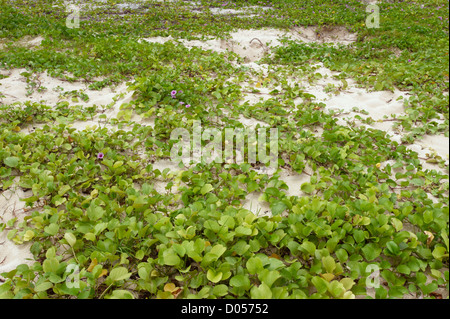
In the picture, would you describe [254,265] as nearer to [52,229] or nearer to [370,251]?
[370,251]

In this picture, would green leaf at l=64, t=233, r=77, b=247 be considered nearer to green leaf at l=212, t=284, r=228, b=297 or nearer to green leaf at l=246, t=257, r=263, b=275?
green leaf at l=212, t=284, r=228, b=297

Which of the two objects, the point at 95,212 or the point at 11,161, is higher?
the point at 11,161

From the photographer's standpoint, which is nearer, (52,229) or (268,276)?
(268,276)

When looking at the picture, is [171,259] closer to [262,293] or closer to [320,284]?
[262,293]

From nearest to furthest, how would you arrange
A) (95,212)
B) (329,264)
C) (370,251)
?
(329,264) < (370,251) < (95,212)

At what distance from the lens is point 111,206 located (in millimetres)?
2568

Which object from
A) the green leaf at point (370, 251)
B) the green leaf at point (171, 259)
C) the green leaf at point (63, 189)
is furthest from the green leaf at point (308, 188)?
the green leaf at point (63, 189)

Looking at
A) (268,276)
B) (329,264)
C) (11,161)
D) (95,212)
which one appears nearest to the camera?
(268,276)

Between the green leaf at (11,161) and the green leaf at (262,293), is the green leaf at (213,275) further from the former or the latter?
the green leaf at (11,161)

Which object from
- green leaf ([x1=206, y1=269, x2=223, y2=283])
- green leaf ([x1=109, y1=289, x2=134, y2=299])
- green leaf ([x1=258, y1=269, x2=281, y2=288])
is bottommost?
→ green leaf ([x1=109, y1=289, x2=134, y2=299])

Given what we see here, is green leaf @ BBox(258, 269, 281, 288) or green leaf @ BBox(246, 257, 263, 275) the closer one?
green leaf @ BBox(258, 269, 281, 288)

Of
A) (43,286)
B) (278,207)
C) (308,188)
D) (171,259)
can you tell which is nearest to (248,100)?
(308,188)

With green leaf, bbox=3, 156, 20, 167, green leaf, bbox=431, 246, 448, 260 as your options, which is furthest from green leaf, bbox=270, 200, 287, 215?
green leaf, bbox=3, 156, 20, 167
